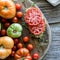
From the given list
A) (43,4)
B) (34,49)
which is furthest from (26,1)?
(34,49)

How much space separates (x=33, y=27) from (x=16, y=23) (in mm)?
81

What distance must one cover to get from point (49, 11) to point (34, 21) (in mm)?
123

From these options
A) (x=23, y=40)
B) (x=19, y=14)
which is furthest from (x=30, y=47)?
(x=19, y=14)

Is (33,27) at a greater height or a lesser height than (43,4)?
lesser

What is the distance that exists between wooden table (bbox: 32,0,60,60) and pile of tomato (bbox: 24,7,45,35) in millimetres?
79

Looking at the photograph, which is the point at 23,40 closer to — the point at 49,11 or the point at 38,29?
the point at 38,29

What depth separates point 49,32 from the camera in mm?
1496

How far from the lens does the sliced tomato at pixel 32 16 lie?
1.45 metres

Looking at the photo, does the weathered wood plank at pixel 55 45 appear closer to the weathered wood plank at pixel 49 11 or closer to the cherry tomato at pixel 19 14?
the weathered wood plank at pixel 49 11

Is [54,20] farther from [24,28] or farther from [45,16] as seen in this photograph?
[24,28]

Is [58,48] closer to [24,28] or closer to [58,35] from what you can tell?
[58,35]

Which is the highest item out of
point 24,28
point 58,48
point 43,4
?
point 43,4

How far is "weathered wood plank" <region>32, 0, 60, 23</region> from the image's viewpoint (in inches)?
60.4

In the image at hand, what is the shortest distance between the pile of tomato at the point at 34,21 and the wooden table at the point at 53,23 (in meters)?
0.08
